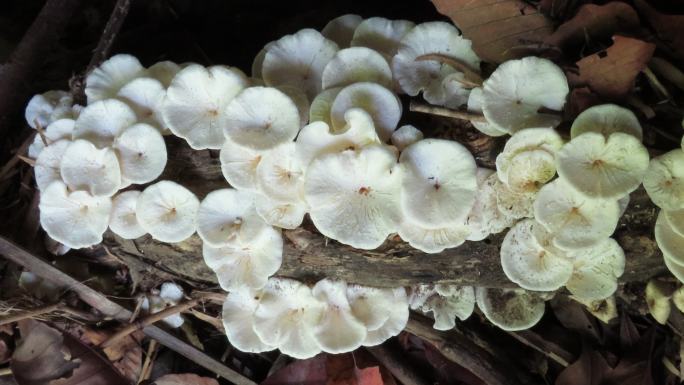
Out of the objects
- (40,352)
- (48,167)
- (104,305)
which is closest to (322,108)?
(48,167)

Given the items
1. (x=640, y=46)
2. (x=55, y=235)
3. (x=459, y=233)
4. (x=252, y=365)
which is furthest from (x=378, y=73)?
(x=252, y=365)

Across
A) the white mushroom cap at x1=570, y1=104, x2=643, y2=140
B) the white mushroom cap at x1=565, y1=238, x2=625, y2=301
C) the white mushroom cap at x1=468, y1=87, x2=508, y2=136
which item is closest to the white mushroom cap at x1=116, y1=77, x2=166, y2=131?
the white mushroom cap at x1=468, y1=87, x2=508, y2=136

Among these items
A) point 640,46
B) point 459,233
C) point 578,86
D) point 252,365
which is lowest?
point 252,365

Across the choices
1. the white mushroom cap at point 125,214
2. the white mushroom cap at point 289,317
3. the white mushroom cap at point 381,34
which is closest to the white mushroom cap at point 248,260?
the white mushroom cap at point 289,317

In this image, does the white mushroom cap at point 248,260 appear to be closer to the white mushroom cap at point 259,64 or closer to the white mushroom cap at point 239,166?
the white mushroom cap at point 239,166

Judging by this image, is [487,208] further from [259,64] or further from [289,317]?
[259,64]

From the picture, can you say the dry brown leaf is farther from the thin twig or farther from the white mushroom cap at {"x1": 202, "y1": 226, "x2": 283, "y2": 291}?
the thin twig

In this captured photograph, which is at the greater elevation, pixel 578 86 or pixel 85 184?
pixel 578 86

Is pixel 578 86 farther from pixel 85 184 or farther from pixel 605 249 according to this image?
pixel 85 184
